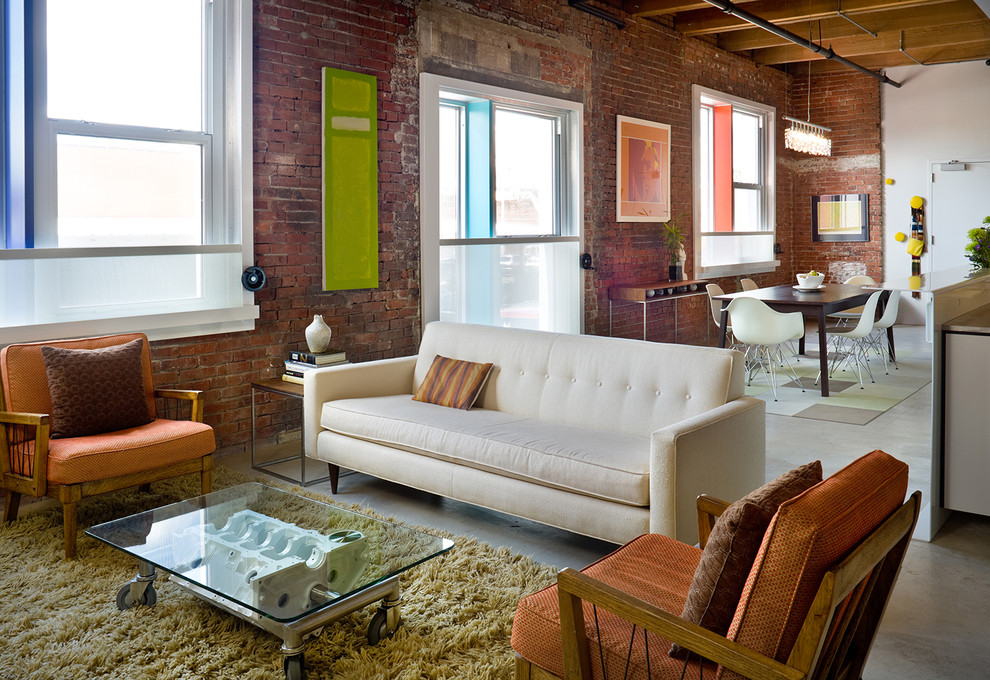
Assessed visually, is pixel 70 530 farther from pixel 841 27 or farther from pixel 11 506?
pixel 841 27

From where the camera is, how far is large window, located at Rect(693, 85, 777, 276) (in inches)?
393

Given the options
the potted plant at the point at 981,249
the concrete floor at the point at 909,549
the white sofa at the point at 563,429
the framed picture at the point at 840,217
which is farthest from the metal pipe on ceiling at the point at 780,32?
the white sofa at the point at 563,429

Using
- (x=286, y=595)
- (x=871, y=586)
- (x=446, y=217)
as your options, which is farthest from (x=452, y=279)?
(x=871, y=586)

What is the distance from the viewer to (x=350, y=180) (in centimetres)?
571

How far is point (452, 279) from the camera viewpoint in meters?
6.66

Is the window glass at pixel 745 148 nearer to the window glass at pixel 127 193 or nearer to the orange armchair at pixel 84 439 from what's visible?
the window glass at pixel 127 193

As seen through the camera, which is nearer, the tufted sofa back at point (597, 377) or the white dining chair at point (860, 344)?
the tufted sofa back at point (597, 377)

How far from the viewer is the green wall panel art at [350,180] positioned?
5582 mm

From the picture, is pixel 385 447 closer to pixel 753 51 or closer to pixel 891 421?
pixel 891 421

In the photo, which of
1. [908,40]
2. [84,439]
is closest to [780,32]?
[908,40]

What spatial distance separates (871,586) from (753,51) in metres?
10.1

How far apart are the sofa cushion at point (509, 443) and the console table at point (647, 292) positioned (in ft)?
13.2

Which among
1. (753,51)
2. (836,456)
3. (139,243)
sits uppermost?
(753,51)

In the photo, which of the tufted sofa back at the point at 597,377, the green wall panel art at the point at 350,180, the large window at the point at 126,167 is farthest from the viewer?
the green wall panel art at the point at 350,180
